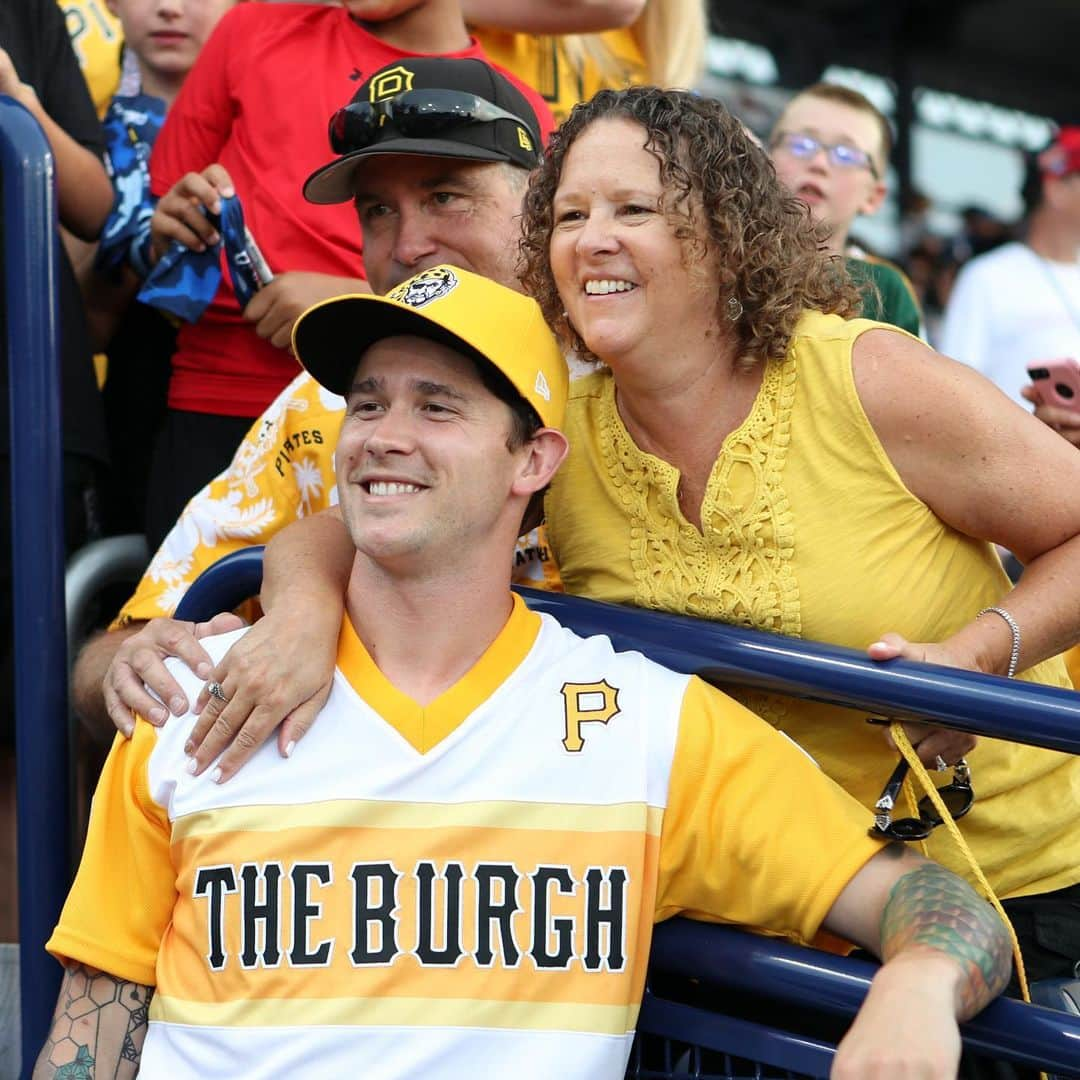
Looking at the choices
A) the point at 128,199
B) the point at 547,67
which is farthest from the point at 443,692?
the point at 547,67

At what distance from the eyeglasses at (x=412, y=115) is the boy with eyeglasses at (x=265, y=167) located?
339 mm

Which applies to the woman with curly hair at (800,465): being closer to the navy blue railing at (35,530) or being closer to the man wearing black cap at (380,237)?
the man wearing black cap at (380,237)

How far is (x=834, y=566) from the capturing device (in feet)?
7.29

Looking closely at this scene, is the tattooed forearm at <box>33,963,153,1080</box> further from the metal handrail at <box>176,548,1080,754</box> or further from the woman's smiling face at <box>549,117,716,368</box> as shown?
the woman's smiling face at <box>549,117,716,368</box>

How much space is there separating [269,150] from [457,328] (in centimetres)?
109

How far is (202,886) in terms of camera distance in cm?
204

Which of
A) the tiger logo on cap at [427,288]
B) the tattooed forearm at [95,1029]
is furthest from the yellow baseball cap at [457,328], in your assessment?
the tattooed forearm at [95,1029]

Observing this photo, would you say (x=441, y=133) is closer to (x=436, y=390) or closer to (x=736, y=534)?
(x=436, y=390)

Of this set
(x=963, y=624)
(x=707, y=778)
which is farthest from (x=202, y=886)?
(x=963, y=624)

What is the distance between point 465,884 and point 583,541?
62 cm

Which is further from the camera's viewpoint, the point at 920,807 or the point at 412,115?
the point at 412,115

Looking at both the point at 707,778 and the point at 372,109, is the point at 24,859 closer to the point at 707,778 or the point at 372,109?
the point at 707,778

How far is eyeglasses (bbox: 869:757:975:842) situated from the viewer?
1987 mm

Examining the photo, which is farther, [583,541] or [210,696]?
[583,541]
